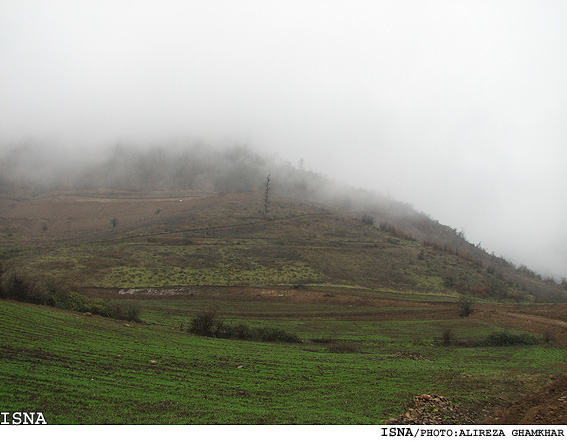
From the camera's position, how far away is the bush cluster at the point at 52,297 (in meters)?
29.3

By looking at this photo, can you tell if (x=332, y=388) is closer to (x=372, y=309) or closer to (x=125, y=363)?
(x=125, y=363)

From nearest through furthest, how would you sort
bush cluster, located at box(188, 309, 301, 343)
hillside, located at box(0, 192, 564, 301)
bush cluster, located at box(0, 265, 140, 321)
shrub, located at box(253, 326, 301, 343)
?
bush cluster, located at box(0, 265, 140, 321) < bush cluster, located at box(188, 309, 301, 343) < shrub, located at box(253, 326, 301, 343) < hillside, located at box(0, 192, 564, 301)

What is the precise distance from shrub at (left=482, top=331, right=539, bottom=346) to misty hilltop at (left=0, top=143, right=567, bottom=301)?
33.4m

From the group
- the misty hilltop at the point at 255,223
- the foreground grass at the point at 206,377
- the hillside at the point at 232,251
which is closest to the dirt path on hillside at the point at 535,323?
the foreground grass at the point at 206,377

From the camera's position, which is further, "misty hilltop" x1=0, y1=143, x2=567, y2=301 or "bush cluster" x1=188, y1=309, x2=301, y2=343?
"misty hilltop" x1=0, y1=143, x2=567, y2=301

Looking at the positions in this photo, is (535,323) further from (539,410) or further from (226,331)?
(226,331)

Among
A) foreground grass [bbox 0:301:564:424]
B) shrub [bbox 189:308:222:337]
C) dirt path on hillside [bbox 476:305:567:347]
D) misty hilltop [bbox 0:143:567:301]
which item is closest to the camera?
foreground grass [bbox 0:301:564:424]

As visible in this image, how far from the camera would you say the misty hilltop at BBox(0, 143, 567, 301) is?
75.5m

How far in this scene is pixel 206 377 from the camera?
1788 centimetres

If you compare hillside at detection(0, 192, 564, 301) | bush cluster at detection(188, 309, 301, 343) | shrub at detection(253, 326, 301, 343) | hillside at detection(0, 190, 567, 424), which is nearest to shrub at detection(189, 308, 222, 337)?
bush cluster at detection(188, 309, 301, 343)

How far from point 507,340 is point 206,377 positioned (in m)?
31.5

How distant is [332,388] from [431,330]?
84.9 feet

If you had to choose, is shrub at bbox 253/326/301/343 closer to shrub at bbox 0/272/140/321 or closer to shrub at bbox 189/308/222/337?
shrub at bbox 189/308/222/337

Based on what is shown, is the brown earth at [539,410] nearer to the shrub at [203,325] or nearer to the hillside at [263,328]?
the hillside at [263,328]
